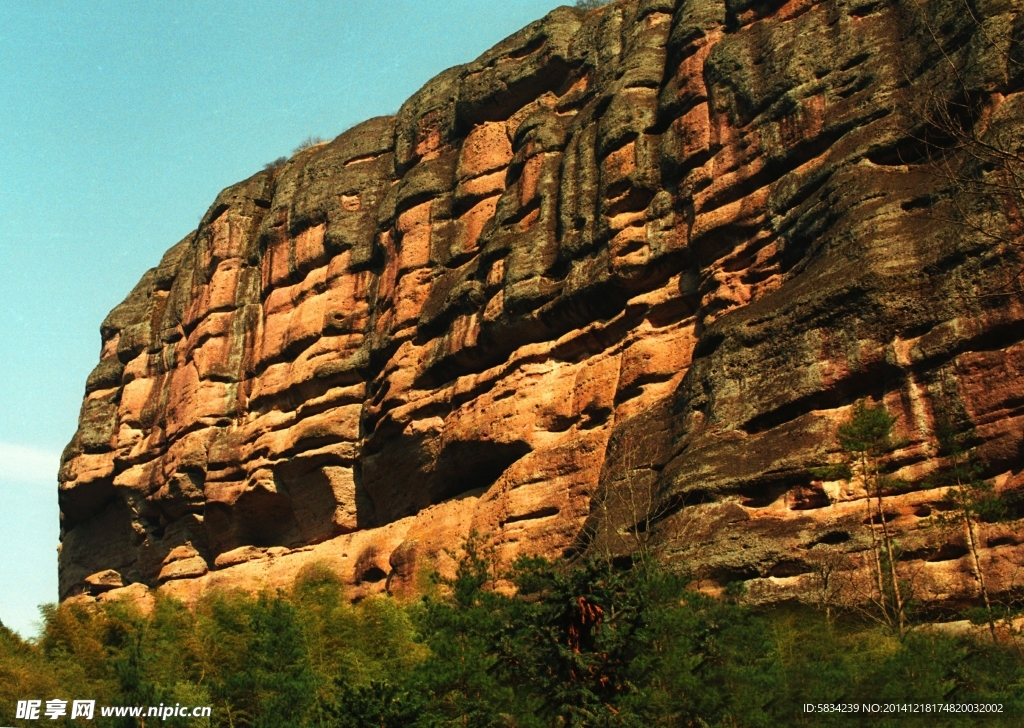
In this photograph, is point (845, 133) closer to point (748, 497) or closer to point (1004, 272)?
point (1004, 272)

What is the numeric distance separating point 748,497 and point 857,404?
2.76m

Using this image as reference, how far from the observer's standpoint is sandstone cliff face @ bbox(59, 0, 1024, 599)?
1029 inches

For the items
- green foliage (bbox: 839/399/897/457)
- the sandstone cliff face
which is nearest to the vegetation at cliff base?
the sandstone cliff face

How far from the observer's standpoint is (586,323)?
3703 centimetres

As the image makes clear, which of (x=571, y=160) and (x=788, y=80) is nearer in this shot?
(x=788, y=80)

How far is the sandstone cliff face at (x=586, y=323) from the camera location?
26141 mm

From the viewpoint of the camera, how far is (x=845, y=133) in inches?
1261

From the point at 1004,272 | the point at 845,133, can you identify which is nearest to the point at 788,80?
the point at 845,133

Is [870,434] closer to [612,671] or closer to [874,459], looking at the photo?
[874,459]

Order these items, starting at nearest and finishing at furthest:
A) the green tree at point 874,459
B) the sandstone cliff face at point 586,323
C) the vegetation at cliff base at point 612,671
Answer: the vegetation at cliff base at point 612,671 → the green tree at point 874,459 → the sandstone cliff face at point 586,323

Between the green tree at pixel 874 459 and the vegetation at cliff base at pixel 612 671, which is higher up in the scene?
the green tree at pixel 874 459

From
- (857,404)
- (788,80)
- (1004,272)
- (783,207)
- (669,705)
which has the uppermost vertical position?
(788,80)

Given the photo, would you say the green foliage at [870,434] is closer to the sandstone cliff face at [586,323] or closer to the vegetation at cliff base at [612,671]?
the sandstone cliff face at [586,323]

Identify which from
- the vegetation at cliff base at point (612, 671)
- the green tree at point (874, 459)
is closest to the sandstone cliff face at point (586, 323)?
the green tree at point (874, 459)
